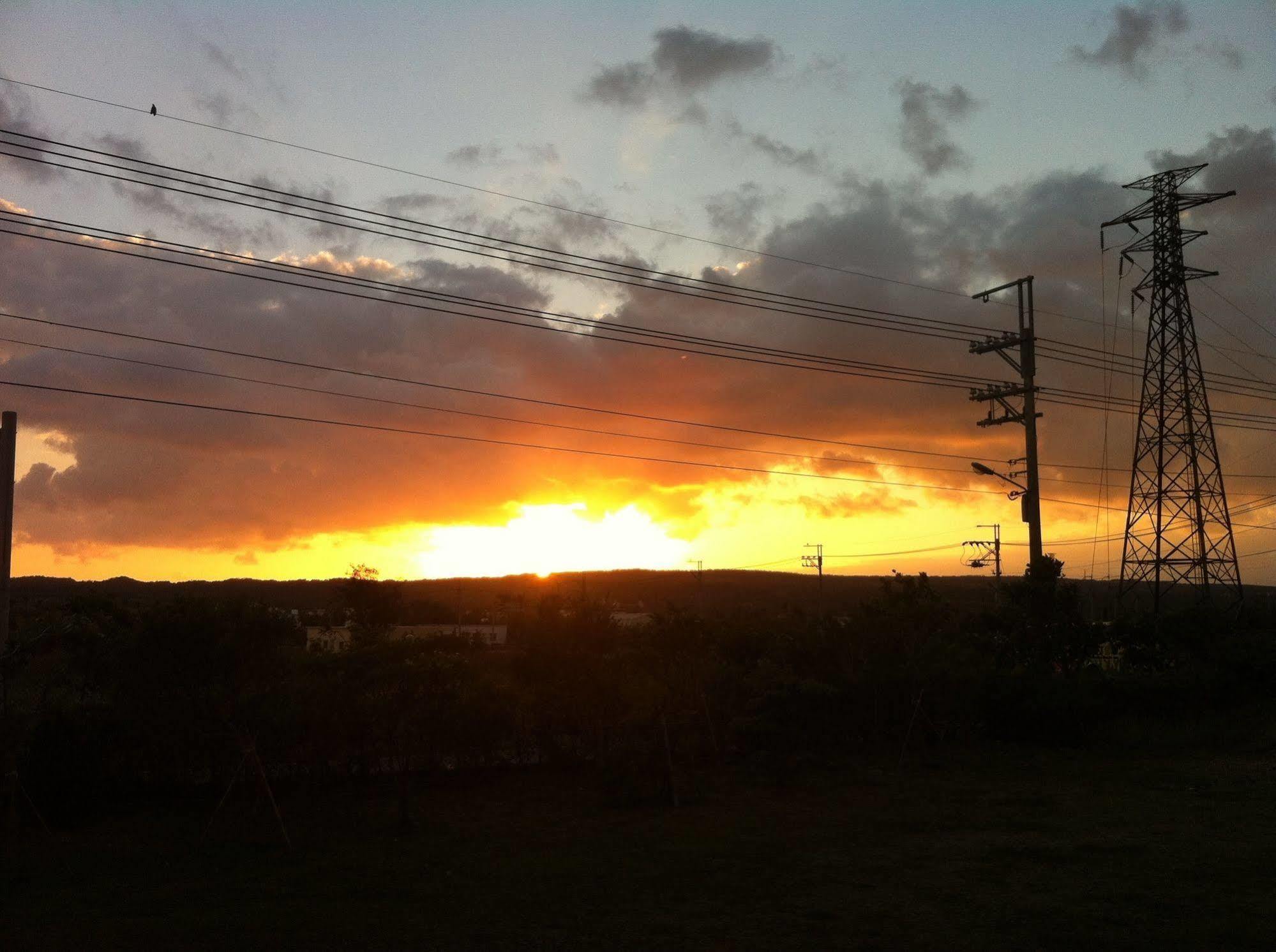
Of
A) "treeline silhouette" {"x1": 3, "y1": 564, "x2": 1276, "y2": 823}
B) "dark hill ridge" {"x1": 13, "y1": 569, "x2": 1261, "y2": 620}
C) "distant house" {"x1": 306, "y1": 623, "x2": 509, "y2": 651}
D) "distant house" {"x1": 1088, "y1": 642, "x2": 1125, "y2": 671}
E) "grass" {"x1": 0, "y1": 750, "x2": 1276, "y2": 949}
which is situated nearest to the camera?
"grass" {"x1": 0, "y1": 750, "x2": 1276, "y2": 949}

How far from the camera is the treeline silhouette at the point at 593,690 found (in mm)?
14578

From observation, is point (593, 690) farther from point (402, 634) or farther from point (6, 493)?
point (6, 493)

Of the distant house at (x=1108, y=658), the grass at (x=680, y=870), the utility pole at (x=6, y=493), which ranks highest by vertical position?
the utility pole at (x=6, y=493)

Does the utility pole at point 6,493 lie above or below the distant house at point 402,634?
above

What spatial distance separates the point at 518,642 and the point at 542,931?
9.81 meters

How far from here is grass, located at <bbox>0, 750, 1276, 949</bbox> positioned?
31.2 feet

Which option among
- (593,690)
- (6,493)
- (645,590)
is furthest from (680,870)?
(645,590)

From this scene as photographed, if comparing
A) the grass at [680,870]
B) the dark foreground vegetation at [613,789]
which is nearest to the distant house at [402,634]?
the dark foreground vegetation at [613,789]

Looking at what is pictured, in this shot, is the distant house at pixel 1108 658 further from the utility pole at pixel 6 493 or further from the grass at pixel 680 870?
the utility pole at pixel 6 493

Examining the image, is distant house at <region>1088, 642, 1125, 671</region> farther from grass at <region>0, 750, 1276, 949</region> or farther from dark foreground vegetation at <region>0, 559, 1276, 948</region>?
grass at <region>0, 750, 1276, 949</region>

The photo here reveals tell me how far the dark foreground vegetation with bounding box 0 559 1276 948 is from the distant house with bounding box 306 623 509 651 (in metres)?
0.71

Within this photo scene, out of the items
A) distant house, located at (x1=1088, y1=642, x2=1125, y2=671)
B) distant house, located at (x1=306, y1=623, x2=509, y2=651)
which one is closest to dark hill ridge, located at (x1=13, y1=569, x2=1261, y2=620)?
distant house, located at (x1=306, y1=623, x2=509, y2=651)

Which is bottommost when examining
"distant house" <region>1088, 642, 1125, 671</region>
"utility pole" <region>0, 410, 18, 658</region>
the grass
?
the grass

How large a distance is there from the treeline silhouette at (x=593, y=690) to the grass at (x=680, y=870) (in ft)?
3.01
